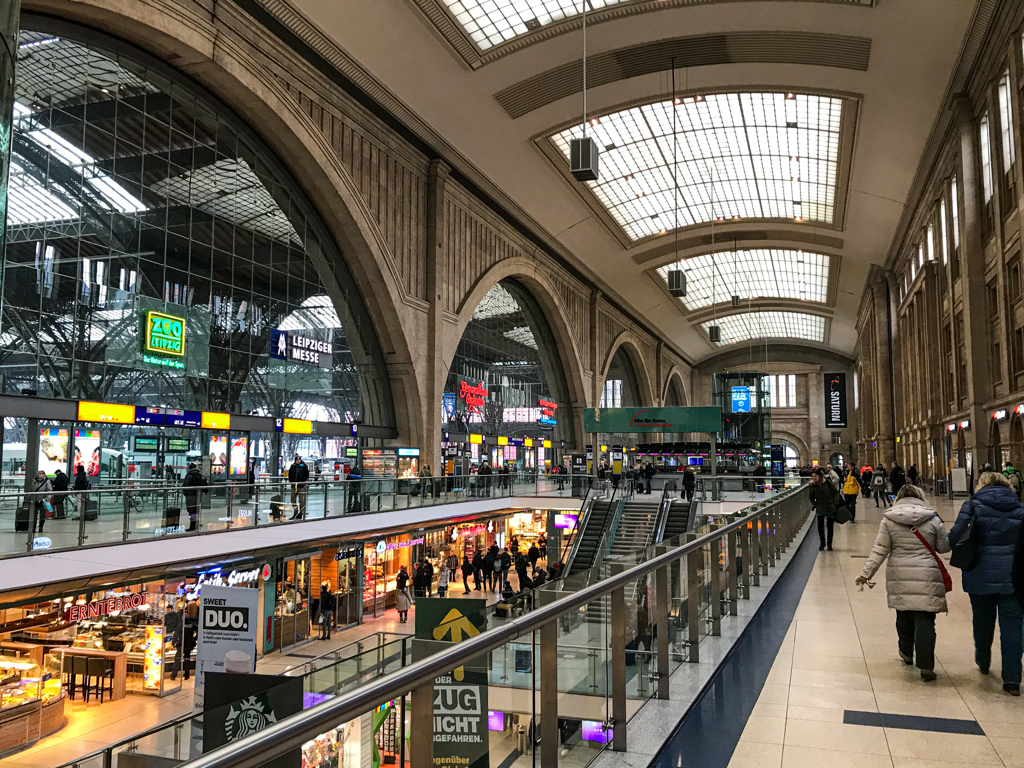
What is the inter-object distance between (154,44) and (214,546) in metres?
11.4

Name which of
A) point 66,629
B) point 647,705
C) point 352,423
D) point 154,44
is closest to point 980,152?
point 352,423

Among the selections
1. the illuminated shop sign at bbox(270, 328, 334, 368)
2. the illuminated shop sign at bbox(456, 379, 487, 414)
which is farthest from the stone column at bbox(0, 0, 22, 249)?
the illuminated shop sign at bbox(456, 379, 487, 414)

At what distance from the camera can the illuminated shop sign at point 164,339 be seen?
1834 centimetres

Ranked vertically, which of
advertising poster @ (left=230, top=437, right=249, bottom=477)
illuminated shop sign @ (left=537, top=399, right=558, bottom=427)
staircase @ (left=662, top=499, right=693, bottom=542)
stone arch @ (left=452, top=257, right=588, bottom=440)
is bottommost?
staircase @ (left=662, top=499, right=693, bottom=542)

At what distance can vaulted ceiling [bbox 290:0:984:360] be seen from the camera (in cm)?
2258

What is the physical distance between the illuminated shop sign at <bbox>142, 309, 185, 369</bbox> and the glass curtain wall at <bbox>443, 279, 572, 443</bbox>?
13.6 m

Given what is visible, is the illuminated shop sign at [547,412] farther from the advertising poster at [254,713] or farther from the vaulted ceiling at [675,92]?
the advertising poster at [254,713]

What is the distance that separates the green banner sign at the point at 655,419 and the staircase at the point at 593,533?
9.28 meters

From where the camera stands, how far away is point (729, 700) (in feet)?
17.0

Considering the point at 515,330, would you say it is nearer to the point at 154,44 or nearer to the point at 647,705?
the point at 154,44

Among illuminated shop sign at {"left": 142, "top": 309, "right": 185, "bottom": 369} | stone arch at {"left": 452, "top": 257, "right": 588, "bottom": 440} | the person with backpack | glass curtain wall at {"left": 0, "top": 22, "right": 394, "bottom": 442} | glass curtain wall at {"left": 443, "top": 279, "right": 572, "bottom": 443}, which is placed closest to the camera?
the person with backpack

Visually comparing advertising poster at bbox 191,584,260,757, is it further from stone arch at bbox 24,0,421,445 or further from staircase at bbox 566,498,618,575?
staircase at bbox 566,498,618,575

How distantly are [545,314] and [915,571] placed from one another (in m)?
37.1

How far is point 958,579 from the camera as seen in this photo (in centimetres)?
1090
